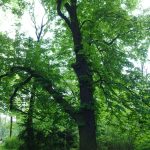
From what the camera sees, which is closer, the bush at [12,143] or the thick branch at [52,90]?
the thick branch at [52,90]

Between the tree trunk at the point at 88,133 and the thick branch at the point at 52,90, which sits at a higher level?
the thick branch at the point at 52,90

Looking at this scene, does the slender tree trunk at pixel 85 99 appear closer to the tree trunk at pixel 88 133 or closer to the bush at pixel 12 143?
the tree trunk at pixel 88 133

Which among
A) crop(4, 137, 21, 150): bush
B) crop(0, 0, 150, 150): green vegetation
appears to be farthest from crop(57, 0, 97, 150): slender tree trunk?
crop(4, 137, 21, 150): bush

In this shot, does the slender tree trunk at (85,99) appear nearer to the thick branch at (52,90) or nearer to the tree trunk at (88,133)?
the tree trunk at (88,133)

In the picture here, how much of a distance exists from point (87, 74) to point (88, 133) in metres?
2.67

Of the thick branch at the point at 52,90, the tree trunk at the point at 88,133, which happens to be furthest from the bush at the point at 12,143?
the tree trunk at the point at 88,133

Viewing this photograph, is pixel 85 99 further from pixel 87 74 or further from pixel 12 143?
pixel 12 143

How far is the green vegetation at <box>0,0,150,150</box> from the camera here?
49.6ft

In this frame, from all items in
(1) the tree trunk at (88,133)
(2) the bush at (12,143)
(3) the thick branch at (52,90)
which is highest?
(3) the thick branch at (52,90)

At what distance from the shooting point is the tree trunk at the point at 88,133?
15.2m

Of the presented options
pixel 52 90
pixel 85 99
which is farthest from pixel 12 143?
pixel 85 99

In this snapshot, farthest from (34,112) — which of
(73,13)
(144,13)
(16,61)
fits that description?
(144,13)

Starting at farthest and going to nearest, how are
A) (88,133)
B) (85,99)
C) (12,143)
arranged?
(12,143), (85,99), (88,133)

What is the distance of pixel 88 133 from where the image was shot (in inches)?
603
